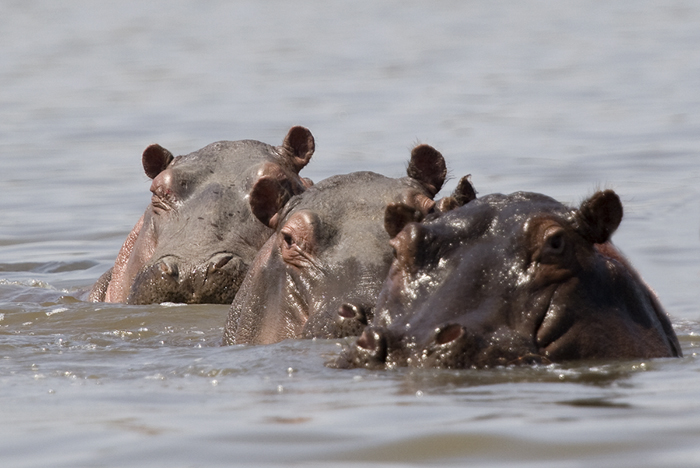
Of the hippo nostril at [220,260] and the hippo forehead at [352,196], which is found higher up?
the hippo forehead at [352,196]

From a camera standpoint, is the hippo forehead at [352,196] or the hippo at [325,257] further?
the hippo forehead at [352,196]

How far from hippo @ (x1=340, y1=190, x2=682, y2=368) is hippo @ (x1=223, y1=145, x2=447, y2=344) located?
0.87 m

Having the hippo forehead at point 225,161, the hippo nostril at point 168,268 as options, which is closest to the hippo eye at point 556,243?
the hippo nostril at point 168,268

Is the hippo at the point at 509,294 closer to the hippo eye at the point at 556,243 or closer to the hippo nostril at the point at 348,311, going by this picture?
the hippo eye at the point at 556,243

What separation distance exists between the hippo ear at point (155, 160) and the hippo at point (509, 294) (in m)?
5.11

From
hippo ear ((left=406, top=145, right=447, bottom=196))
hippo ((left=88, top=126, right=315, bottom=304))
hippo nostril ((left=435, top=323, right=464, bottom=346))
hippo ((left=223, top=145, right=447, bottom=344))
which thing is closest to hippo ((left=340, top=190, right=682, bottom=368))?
hippo nostril ((left=435, top=323, right=464, bottom=346))

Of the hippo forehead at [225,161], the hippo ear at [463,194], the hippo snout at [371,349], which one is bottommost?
the hippo snout at [371,349]

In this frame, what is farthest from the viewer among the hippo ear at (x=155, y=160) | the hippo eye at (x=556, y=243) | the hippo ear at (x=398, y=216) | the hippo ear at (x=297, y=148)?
the hippo ear at (x=155, y=160)

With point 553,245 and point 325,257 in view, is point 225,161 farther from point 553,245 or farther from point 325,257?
point 553,245

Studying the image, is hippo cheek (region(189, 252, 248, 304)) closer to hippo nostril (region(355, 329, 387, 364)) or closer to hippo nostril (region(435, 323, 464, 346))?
hippo nostril (region(355, 329, 387, 364))

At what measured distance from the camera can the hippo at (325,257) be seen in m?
7.57

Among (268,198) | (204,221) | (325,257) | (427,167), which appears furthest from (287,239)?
(204,221)

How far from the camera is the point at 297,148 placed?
11.1 meters

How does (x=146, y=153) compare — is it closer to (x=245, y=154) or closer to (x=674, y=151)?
(x=245, y=154)
